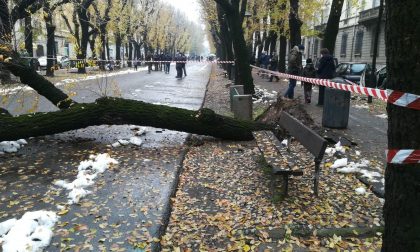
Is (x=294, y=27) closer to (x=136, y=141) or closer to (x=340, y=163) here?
(x=136, y=141)

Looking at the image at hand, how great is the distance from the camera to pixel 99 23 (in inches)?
961

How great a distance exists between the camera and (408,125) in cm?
270

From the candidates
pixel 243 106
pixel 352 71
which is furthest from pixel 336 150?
pixel 352 71

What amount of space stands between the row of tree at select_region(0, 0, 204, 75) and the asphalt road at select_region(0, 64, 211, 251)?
382cm

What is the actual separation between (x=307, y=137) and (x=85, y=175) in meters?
3.22

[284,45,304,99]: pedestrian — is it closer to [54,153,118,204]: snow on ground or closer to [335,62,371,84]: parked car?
[335,62,371,84]: parked car

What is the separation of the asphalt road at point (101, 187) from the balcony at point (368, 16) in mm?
30641

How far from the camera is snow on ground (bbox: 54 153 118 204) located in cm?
536

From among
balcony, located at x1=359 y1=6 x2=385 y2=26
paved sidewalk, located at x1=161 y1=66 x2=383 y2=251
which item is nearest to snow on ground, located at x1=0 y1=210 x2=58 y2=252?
paved sidewalk, located at x1=161 y1=66 x2=383 y2=251

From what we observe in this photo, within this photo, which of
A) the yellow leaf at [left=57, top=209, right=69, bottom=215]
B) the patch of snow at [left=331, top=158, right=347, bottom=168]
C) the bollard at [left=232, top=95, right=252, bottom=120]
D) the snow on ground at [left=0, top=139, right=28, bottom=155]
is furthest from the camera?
the bollard at [left=232, top=95, right=252, bottom=120]

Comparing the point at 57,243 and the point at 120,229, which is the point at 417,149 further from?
the point at 57,243

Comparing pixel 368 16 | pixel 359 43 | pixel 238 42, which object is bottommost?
pixel 238 42

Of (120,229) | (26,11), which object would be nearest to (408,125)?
(120,229)

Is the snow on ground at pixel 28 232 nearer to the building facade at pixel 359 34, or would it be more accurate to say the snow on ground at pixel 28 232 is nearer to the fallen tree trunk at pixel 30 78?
the fallen tree trunk at pixel 30 78
